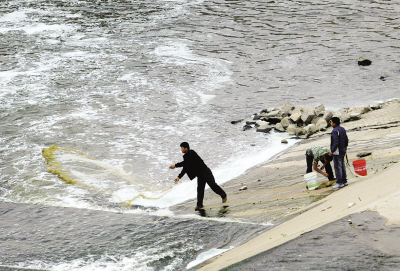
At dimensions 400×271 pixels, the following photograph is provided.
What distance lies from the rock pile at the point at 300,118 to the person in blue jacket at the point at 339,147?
657 cm

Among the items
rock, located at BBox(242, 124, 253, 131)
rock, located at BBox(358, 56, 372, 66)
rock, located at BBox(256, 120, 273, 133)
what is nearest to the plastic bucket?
rock, located at BBox(256, 120, 273, 133)

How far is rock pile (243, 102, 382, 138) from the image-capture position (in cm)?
1698

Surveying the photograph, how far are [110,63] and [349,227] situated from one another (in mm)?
20629

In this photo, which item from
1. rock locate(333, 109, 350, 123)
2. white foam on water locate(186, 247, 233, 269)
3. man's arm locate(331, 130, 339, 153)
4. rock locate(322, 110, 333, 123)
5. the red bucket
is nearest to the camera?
white foam on water locate(186, 247, 233, 269)

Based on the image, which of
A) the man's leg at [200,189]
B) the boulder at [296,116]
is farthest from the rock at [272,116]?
the man's leg at [200,189]

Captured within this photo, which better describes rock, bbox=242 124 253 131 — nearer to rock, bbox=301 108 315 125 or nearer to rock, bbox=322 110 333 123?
rock, bbox=301 108 315 125

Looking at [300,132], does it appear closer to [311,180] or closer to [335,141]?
[311,180]

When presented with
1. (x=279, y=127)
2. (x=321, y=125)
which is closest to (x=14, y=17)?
(x=279, y=127)

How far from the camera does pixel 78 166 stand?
15.1m

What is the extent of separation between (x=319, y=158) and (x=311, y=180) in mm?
518

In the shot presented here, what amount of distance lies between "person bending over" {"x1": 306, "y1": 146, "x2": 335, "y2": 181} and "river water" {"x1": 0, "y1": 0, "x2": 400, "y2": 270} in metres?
2.32

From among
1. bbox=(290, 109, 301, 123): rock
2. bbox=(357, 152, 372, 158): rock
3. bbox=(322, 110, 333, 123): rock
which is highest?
bbox=(357, 152, 372, 158): rock

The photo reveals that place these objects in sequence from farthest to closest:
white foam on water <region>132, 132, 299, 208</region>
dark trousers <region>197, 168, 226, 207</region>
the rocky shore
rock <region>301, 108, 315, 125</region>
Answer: rock <region>301, 108, 315, 125</region> < white foam on water <region>132, 132, 299, 208</region> < dark trousers <region>197, 168, 226, 207</region> < the rocky shore

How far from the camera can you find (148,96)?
2184cm
